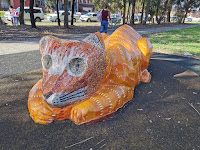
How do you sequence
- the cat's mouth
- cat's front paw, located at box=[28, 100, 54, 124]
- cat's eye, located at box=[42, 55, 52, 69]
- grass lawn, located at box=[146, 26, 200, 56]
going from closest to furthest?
the cat's mouth < cat's eye, located at box=[42, 55, 52, 69] < cat's front paw, located at box=[28, 100, 54, 124] < grass lawn, located at box=[146, 26, 200, 56]

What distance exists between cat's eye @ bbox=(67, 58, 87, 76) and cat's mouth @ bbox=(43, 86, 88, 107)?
0.24 m

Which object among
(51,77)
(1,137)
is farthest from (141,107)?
(1,137)

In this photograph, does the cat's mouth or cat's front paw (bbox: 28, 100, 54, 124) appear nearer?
the cat's mouth

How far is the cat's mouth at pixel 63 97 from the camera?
2.06 metres

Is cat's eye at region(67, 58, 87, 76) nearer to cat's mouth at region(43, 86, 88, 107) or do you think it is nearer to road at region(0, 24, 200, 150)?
cat's mouth at region(43, 86, 88, 107)

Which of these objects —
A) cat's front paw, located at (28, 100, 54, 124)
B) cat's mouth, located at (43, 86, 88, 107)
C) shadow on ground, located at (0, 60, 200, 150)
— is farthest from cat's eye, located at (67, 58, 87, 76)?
shadow on ground, located at (0, 60, 200, 150)

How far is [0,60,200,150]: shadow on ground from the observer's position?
2148mm

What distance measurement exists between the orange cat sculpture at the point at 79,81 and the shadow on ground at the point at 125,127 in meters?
0.18

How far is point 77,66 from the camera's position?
2191 millimetres

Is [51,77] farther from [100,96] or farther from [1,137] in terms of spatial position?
[1,137]

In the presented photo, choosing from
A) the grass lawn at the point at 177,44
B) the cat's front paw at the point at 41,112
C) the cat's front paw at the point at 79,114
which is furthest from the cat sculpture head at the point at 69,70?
the grass lawn at the point at 177,44

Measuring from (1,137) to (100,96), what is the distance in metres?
1.43

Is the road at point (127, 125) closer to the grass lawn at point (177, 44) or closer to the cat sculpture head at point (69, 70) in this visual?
the cat sculpture head at point (69, 70)

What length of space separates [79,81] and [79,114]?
1.50 ft
